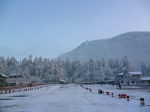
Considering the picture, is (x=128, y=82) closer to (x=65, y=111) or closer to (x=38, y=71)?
(x=65, y=111)

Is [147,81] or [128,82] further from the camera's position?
[147,81]

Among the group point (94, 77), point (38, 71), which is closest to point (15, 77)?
point (38, 71)

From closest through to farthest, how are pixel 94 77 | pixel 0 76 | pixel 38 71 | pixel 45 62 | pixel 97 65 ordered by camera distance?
pixel 0 76 → pixel 94 77 → pixel 97 65 → pixel 38 71 → pixel 45 62

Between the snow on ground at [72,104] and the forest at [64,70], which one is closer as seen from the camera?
the snow on ground at [72,104]

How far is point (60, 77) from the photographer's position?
14312cm

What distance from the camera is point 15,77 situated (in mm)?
109000

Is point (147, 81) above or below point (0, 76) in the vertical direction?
below

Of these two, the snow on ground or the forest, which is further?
the forest

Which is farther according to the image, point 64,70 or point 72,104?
point 64,70

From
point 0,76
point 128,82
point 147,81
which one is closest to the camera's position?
point 0,76

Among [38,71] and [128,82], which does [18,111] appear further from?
[38,71]

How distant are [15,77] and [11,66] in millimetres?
64511

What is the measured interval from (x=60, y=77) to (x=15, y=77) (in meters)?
43.7

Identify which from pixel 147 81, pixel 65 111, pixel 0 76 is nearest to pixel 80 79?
pixel 147 81
